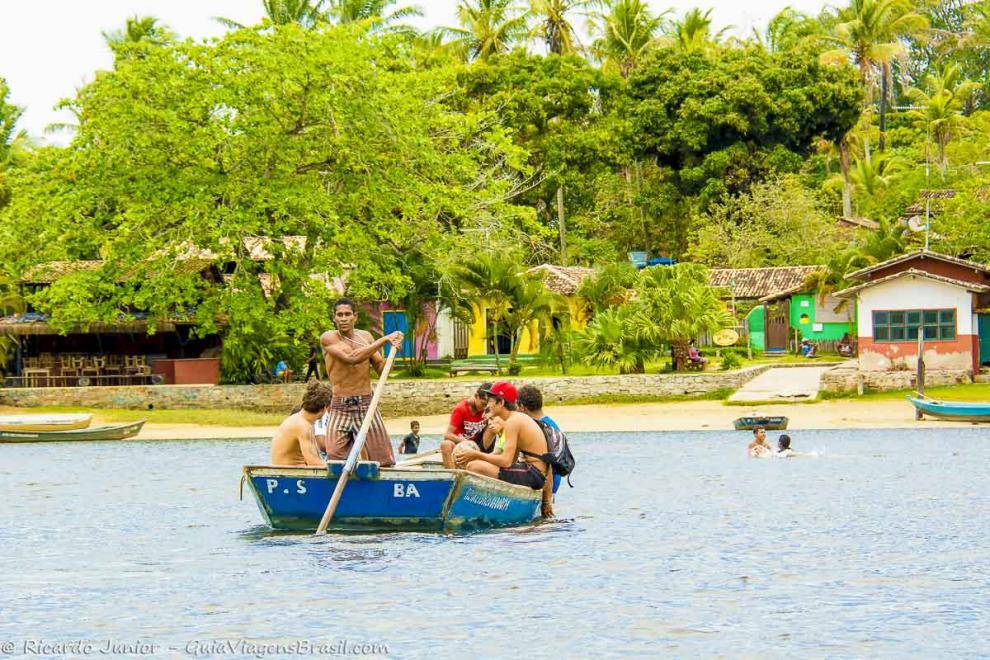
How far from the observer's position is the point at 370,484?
17.8 metres

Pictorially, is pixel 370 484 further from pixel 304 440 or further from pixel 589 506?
pixel 589 506

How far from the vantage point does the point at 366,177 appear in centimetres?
4356

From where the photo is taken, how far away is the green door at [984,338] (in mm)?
44969

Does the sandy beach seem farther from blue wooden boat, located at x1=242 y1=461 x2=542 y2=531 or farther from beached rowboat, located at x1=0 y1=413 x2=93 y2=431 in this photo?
blue wooden boat, located at x1=242 y1=461 x2=542 y2=531

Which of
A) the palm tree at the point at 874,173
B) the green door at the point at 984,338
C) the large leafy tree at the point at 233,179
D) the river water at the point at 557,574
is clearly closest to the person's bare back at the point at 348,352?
the river water at the point at 557,574

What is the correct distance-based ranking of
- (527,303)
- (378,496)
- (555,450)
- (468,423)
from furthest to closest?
(527,303) → (468,423) → (555,450) → (378,496)

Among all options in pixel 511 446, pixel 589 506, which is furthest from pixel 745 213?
pixel 511 446

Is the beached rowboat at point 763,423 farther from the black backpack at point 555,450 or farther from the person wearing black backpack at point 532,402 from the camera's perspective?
the person wearing black backpack at point 532,402

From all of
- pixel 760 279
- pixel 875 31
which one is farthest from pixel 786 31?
pixel 760 279

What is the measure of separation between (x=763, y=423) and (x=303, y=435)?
19466mm

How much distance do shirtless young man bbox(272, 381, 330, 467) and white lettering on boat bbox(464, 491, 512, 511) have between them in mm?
1851

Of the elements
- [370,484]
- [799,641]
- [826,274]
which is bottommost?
[799,641]

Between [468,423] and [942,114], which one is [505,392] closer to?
[468,423]

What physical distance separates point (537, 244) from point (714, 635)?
170 feet
